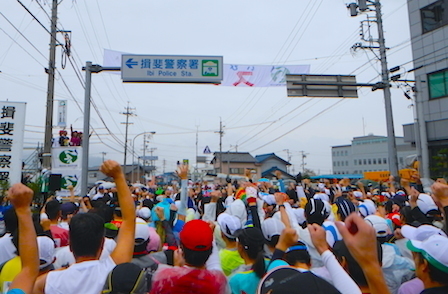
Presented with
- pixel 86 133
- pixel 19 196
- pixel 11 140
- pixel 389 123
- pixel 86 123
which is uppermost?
pixel 389 123

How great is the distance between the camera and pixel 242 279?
103 inches

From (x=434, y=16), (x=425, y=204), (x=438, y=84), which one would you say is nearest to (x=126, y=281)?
(x=425, y=204)

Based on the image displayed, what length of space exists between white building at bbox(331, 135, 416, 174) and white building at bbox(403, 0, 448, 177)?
40.2m

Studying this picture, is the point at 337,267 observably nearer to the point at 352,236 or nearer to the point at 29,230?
the point at 352,236

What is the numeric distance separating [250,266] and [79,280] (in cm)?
136

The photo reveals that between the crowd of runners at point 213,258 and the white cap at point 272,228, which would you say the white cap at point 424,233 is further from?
the white cap at point 272,228

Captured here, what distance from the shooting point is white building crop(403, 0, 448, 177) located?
17969 mm

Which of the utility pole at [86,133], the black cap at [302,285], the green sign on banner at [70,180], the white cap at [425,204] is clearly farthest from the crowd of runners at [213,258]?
the green sign on banner at [70,180]

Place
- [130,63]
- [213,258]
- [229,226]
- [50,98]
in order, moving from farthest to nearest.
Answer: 1. [50,98]
2. [130,63]
3. [229,226]
4. [213,258]

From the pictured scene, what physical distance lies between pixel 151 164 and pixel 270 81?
65.8m

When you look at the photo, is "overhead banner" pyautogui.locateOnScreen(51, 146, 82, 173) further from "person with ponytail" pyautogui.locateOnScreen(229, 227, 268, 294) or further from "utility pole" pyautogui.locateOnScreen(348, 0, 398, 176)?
"utility pole" pyautogui.locateOnScreen(348, 0, 398, 176)

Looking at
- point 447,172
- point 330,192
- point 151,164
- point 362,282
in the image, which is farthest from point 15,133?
point 151,164

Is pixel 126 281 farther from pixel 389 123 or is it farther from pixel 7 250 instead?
pixel 389 123

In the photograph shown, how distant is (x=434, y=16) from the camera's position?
61.1 ft
